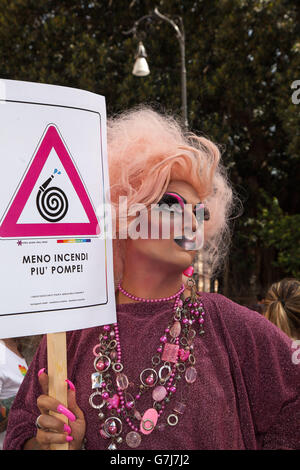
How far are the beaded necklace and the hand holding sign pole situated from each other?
0.19m

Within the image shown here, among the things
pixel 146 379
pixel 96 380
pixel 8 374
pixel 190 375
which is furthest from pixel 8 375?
pixel 190 375

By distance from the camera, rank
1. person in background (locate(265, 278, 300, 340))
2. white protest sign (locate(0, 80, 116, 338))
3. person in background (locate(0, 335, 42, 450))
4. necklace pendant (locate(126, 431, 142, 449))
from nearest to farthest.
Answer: white protest sign (locate(0, 80, 116, 338)) → necklace pendant (locate(126, 431, 142, 449)) → person in background (locate(0, 335, 42, 450)) → person in background (locate(265, 278, 300, 340))

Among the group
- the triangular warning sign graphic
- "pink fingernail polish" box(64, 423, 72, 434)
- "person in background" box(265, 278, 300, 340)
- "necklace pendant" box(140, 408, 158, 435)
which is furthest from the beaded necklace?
"person in background" box(265, 278, 300, 340)

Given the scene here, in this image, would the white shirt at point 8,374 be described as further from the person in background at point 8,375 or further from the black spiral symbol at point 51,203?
the black spiral symbol at point 51,203

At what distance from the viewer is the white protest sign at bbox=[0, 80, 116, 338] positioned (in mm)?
1223

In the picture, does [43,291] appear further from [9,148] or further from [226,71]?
[226,71]

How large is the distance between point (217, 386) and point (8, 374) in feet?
4.29

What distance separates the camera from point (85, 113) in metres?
1.34

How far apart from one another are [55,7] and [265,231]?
6550 mm

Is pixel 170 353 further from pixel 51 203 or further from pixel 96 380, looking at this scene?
pixel 51 203

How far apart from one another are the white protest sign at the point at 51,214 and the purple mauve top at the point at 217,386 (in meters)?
0.26

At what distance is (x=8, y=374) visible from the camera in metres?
2.37

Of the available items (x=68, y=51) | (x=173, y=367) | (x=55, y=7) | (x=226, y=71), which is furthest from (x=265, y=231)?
(x=173, y=367)

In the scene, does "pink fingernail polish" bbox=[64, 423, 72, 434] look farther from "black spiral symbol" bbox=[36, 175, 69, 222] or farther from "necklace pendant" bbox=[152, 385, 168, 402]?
"black spiral symbol" bbox=[36, 175, 69, 222]
